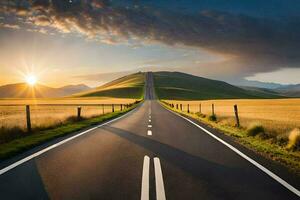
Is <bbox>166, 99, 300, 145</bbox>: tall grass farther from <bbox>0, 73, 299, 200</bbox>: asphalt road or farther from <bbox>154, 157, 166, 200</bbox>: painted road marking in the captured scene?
<bbox>154, 157, 166, 200</bbox>: painted road marking

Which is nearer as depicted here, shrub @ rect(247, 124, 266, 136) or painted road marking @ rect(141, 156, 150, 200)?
painted road marking @ rect(141, 156, 150, 200)

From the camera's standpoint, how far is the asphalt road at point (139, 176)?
5391 millimetres

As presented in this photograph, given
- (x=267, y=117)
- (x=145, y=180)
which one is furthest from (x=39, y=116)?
(x=267, y=117)

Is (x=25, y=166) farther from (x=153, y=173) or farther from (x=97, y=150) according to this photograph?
Answer: (x=153, y=173)

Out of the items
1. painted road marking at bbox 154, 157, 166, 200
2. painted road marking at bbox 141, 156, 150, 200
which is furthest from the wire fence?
painted road marking at bbox 154, 157, 166, 200

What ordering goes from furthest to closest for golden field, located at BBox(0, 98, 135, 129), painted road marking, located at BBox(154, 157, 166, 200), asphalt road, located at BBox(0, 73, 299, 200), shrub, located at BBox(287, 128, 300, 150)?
1. golden field, located at BBox(0, 98, 135, 129)
2. shrub, located at BBox(287, 128, 300, 150)
3. asphalt road, located at BBox(0, 73, 299, 200)
4. painted road marking, located at BBox(154, 157, 166, 200)

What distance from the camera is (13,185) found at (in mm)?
5879

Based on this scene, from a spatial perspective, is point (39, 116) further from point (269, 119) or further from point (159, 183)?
point (159, 183)

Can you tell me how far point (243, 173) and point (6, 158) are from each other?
6.53 m

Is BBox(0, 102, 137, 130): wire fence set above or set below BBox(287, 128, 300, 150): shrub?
above

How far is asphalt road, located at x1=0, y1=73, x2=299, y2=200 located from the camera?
5.39 metres

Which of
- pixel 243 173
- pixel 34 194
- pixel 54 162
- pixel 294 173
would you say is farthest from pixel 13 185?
pixel 294 173

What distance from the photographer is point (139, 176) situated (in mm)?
6578

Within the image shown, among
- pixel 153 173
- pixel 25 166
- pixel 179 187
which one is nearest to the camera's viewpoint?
pixel 179 187
